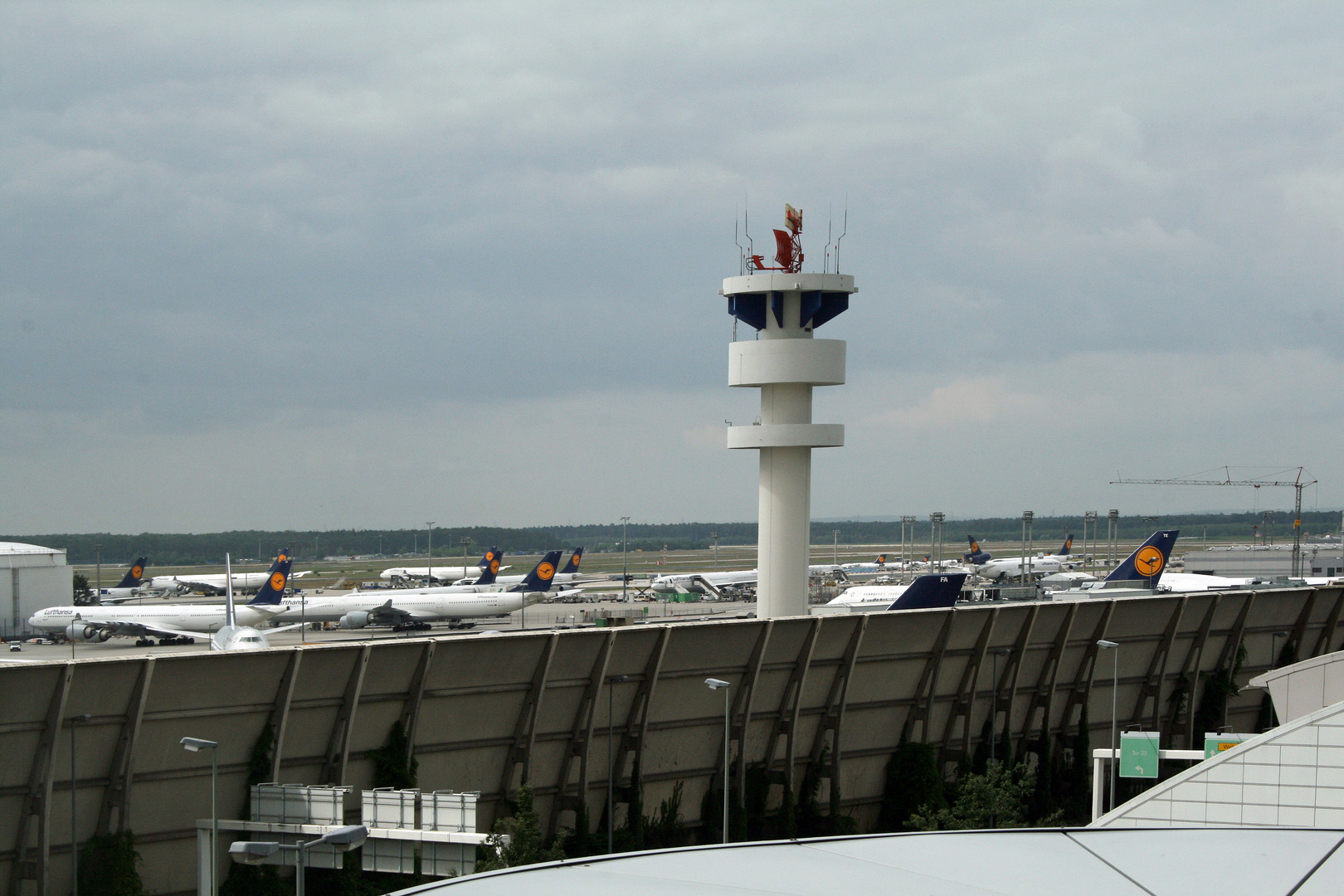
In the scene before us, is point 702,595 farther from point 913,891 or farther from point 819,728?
point 913,891

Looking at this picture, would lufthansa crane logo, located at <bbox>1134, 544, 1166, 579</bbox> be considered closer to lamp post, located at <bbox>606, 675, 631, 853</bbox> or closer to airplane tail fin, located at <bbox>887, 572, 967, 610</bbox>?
airplane tail fin, located at <bbox>887, 572, 967, 610</bbox>

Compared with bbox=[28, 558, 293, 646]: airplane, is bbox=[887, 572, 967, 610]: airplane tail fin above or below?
above

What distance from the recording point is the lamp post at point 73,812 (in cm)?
2903

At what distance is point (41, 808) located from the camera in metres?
28.9

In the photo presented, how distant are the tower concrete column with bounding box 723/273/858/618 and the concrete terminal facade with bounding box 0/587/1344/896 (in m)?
12.1

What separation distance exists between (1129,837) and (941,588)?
3359 cm

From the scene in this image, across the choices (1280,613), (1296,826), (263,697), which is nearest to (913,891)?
(1296,826)

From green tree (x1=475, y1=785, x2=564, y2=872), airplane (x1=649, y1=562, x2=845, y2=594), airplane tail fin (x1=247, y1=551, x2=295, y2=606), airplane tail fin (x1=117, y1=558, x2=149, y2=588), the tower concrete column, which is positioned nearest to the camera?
green tree (x1=475, y1=785, x2=564, y2=872)

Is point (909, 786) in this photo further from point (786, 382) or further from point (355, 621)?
point (355, 621)

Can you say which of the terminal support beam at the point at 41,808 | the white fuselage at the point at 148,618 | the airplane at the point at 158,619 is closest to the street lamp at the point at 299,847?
the terminal support beam at the point at 41,808

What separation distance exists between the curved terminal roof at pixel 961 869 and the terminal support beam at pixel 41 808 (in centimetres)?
1534

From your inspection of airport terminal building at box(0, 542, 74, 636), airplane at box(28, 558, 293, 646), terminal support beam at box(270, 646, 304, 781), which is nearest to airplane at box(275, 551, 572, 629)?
airplane at box(28, 558, 293, 646)

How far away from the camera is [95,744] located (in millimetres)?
29516

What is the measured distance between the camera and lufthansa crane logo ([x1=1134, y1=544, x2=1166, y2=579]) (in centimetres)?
9006
